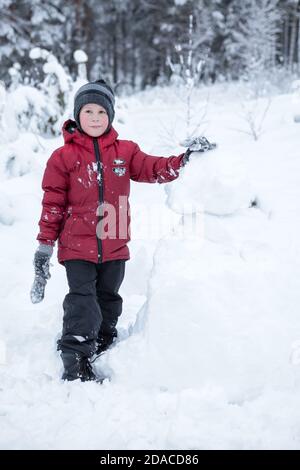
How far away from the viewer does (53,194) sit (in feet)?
8.13

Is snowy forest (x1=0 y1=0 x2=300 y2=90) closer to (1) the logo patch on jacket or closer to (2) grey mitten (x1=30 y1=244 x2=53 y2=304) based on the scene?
(1) the logo patch on jacket

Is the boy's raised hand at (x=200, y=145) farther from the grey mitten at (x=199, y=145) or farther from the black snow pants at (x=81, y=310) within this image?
the black snow pants at (x=81, y=310)

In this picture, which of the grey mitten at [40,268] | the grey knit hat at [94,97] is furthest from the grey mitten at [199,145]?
the grey mitten at [40,268]

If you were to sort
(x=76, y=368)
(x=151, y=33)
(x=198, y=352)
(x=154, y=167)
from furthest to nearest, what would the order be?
(x=151, y=33) → (x=154, y=167) → (x=76, y=368) → (x=198, y=352)

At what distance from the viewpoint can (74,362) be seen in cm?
248

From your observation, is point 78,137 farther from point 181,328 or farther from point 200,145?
point 181,328

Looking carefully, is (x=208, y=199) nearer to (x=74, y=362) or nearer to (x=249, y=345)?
(x=249, y=345)

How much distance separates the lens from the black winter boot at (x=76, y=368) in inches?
96.3

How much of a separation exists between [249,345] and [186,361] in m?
0.36

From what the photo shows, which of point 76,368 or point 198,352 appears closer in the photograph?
point 198,352

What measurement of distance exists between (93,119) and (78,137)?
14 cm

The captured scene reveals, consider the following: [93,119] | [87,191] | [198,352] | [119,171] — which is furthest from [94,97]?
[198,352]

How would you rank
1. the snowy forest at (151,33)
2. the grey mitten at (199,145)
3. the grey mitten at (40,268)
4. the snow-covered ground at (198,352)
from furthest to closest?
the snowy forest at (151,33), the grey mitten at (40,268), the grey mitten at (199,145), the snow-covered ground at (198,352)

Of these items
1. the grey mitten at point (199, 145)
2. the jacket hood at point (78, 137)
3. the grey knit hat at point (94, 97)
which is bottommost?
the grey mitten at point (199, 145)
